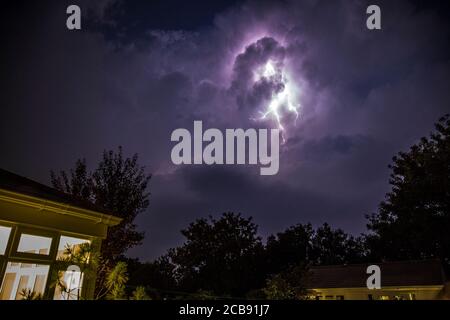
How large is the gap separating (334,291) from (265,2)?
23.0 metres

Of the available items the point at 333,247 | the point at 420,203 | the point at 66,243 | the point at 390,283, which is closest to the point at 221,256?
the point at 333,247

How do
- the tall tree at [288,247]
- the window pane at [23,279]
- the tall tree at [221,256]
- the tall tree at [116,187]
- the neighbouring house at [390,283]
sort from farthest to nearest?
1. the tall tree at [288,247]
2. the tall tree at [221,256]
3. the neighbouring house at [390,283]
4. the tall tree at [116,187]
5. the window pane at [23,279]

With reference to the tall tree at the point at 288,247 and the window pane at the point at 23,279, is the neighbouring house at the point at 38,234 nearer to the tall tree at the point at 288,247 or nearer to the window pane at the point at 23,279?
the window pane at the point at 23,279

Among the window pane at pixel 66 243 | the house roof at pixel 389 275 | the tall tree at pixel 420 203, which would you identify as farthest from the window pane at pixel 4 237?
the tall tree at pixel 420 203

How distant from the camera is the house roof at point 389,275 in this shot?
793 inches

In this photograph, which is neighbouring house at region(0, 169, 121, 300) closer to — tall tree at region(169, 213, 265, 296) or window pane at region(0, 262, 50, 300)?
window pane at region(0, 262, 50, 300)

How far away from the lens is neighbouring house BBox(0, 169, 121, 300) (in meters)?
6.62

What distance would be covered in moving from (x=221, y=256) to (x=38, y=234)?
28.2 metres

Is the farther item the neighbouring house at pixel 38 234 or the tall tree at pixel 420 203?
the tall tree at pixel 420 203

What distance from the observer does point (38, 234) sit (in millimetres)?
7160

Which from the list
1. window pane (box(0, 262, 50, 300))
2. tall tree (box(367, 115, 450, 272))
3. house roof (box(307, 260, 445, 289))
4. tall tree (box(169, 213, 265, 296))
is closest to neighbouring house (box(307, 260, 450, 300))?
house roof (box(307, 260, 445, 289))

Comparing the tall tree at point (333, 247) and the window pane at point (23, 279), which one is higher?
the tall tree at point (333, 247)
